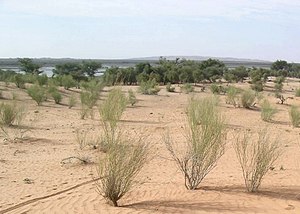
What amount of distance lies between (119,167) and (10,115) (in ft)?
42.5

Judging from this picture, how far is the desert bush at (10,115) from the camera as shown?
20.3 meters

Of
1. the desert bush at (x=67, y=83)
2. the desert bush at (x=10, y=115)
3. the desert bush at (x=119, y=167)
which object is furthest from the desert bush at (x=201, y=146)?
the desert bush at (x=67, y=83)

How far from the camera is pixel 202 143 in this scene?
10.3m

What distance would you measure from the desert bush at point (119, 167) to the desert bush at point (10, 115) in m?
12.1

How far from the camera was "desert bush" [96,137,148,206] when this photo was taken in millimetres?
8789

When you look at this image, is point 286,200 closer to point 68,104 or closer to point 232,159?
point 232,159

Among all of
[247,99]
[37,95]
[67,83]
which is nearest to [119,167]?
[37,95]

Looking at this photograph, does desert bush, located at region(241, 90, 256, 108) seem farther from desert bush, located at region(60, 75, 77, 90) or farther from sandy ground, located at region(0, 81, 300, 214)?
desert bush, located at region(60, 75, 77, 90)

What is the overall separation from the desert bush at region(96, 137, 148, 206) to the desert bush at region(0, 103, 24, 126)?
1213 centimetres

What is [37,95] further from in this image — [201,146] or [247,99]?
[201,146]

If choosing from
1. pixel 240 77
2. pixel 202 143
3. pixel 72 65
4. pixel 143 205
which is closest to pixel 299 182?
pixel 202 143

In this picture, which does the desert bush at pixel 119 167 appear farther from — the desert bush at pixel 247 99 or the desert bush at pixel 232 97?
the desert bush at pixel 232 97

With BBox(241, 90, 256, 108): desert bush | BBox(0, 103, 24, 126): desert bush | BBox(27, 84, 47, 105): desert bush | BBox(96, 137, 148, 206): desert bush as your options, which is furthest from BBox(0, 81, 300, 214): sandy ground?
BBox(241, 90, 256, 108): desert bush

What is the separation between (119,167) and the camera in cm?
879
